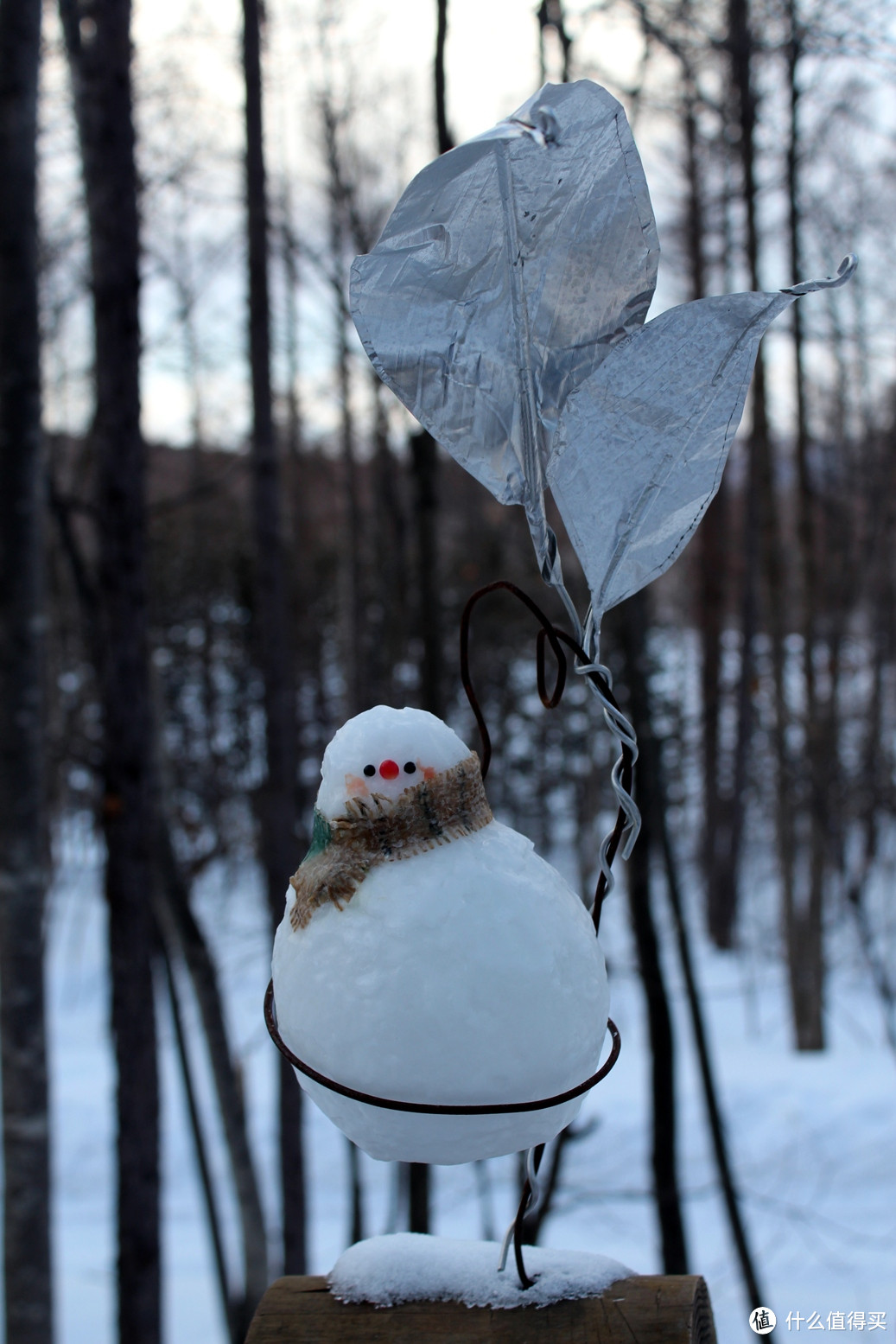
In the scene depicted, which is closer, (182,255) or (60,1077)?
(60,1077)

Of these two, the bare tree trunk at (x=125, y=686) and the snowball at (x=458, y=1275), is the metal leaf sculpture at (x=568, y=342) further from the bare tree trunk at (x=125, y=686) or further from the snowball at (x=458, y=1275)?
the bare tree trunk at (x=125, y=686)

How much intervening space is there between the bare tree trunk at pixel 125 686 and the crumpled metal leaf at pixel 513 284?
1812mm

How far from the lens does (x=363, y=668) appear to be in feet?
20.1

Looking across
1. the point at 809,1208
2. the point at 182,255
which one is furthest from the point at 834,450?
the point at 809,1208

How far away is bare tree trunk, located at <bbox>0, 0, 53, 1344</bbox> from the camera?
85.2 inches

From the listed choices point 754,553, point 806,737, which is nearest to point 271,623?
point 806,737

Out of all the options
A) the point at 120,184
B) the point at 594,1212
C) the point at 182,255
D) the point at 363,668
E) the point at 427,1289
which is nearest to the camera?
the point at 427,1289

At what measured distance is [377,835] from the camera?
81 cm

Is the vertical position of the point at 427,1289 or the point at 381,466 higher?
the point at 381,466

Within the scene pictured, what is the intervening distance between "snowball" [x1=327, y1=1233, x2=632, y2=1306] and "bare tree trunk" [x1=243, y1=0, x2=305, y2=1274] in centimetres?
207

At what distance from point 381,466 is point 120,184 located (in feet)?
10.7

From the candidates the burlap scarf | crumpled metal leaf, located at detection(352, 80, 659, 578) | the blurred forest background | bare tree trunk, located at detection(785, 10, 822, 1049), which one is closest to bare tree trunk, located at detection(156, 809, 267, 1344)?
the blurred forest background

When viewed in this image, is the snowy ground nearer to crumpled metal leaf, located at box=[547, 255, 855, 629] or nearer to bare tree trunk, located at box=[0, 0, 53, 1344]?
bare tree trunk, located at box=[0, 0, 53, 1344]

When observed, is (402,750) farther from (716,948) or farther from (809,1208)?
(716,948)
